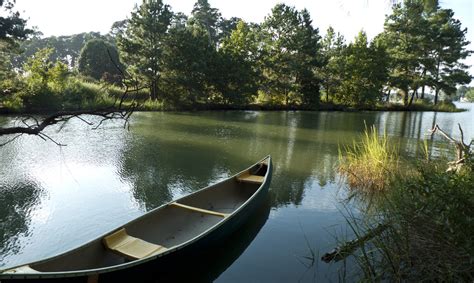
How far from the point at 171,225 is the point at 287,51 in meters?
23.2

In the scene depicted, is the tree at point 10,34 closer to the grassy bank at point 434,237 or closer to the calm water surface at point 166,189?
the calm water surface at point 166,189

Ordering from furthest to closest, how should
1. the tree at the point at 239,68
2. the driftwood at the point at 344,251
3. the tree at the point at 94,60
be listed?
the tree at the point at 94,60 → the tree at the point at 239,68 → the driftwood at the point at 344,251

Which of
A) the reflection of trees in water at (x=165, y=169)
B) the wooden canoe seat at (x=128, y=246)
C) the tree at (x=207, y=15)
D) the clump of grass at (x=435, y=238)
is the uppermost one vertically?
the tree at (x=207, y=15)

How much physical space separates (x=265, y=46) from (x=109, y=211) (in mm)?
22068

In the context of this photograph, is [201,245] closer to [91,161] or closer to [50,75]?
[91,161]

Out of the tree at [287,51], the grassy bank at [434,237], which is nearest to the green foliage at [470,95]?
Result: the tree at [287,51]

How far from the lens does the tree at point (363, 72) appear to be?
2912cm

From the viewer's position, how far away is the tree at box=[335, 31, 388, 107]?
29.1 meters

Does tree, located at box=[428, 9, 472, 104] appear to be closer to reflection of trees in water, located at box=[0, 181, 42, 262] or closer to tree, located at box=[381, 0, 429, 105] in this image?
tree, located at box=[381, 0, 429, 105]

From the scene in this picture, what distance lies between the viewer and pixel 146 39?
20.8 metres

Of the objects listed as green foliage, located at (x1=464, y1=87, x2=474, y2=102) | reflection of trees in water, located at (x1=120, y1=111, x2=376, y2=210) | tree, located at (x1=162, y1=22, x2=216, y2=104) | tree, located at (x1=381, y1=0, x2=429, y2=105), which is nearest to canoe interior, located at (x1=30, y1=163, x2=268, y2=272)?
reflection of trees in water, located at (x1=120, y1=111, x2=376, y2=210)

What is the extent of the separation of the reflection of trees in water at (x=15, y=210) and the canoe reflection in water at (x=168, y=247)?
55.9 inches

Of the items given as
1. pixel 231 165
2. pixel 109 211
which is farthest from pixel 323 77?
pixel 109 211

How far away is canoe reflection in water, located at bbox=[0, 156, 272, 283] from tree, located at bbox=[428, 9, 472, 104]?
29773 mm
